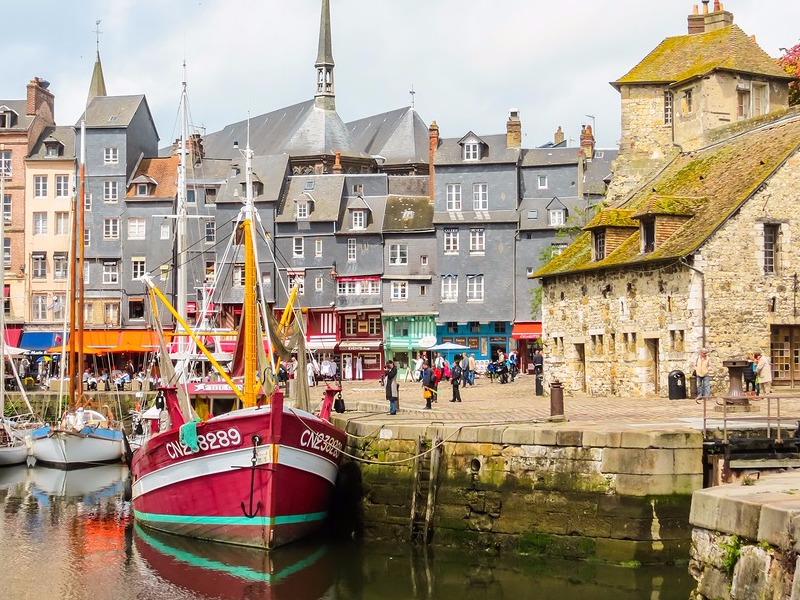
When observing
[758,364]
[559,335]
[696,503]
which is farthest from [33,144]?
[696,503]

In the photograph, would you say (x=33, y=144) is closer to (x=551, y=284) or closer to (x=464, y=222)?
(x=464, y=222)

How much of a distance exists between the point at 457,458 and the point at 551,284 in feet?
59.1

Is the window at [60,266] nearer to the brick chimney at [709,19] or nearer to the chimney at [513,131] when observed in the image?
the chimney at [513,131]

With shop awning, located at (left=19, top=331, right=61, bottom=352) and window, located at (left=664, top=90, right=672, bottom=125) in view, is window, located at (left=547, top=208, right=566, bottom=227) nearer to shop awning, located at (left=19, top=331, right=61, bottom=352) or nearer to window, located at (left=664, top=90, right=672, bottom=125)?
window, located at (left=664, top=90, right=672, bottom=125)

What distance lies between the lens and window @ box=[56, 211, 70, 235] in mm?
70875

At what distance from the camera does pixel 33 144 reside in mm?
72312

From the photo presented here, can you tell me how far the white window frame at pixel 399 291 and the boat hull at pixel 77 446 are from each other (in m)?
27.3

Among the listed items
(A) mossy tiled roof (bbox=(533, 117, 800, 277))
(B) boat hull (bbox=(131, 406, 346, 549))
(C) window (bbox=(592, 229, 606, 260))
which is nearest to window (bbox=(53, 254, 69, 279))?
(A) mossy tiled roof (bbox=(533, 117, 800, 277))

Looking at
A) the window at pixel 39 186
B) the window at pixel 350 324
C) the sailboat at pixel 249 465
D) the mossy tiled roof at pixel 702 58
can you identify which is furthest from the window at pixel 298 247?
the sailboat at pixel 249 465

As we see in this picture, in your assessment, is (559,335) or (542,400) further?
(559,335)

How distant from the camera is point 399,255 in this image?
6862cm

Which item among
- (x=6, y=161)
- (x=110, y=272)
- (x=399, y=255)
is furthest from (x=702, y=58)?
(x=6, y=161)

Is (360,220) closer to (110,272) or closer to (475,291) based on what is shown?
(475,291)

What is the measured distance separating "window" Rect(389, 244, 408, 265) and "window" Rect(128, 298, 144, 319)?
14994 millimetres
